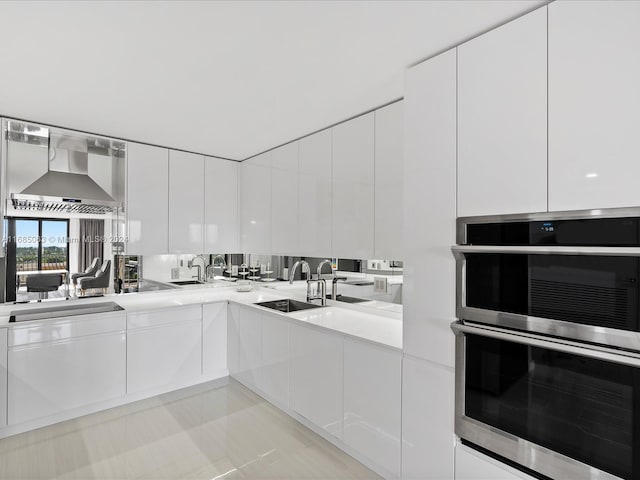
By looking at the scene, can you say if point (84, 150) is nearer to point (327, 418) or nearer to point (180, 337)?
point (180, 337)

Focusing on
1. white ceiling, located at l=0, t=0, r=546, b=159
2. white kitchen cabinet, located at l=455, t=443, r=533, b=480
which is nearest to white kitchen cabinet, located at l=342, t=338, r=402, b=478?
white kitchen cabinet, located at l=455, t=443, r=533, b=480

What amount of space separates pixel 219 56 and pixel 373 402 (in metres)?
2.18

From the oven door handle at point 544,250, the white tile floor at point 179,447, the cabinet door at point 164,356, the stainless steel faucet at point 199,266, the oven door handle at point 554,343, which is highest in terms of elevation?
the oven door handle at point 544,250

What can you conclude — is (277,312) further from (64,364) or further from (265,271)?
(64,364)

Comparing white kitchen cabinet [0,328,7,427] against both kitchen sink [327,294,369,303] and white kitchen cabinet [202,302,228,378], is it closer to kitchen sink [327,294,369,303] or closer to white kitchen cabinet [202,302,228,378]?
white kitchen cabinet [202,302,228,378]

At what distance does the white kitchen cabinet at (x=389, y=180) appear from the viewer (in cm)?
247

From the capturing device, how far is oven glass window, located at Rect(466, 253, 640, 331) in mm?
1268

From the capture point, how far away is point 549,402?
1449mm

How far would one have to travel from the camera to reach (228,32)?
173 centimetres

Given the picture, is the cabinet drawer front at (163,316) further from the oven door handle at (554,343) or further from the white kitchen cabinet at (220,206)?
the oven door handle at (554,343)

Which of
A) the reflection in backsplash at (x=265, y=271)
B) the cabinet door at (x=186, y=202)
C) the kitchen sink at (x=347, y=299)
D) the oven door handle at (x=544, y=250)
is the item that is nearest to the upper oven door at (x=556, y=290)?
the oven door handle at (x=544, y=250)

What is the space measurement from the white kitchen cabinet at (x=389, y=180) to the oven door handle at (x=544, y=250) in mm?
801

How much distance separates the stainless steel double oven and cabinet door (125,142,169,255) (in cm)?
304

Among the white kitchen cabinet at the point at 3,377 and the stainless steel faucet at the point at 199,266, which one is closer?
the white kitchen cabinet at the point at 3,377
